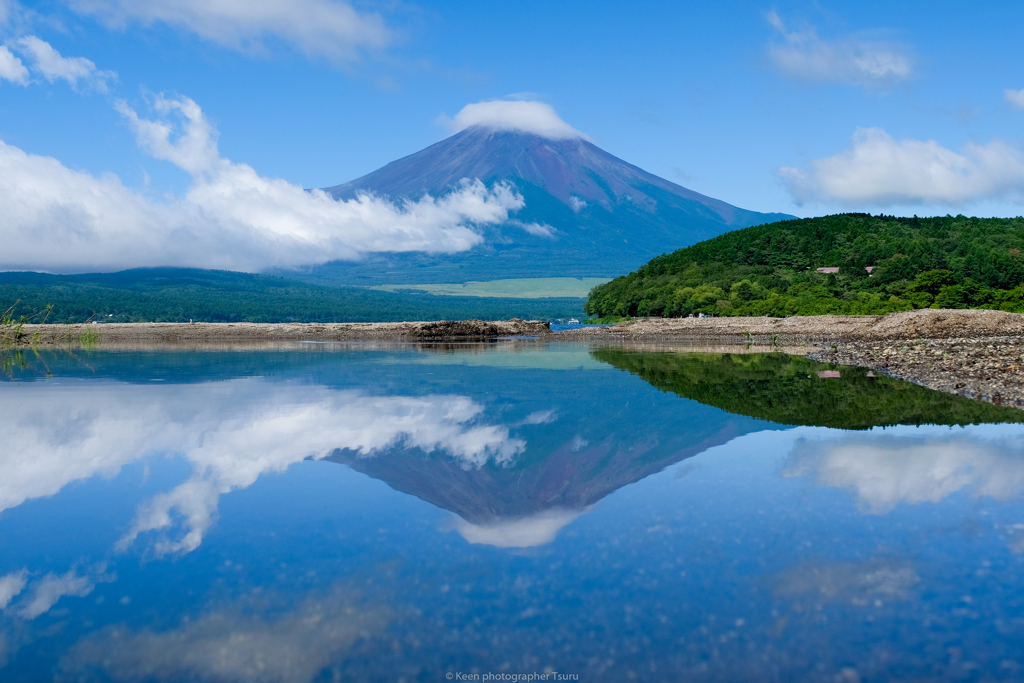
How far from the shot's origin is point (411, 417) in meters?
17.2

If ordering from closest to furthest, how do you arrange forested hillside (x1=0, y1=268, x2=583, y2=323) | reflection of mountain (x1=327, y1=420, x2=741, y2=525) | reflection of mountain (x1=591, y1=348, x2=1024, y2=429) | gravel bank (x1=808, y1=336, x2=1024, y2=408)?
reflection of mountain (x1=327, y1=420, x2=741, y2=525) → reflection of mountain (x1=591, y1=348, x2=1024, y2=429) → gravel bank (x1=808, y1=336, x2=1024, y2=408) → forested hillside (x1=0, y1=268, x2=583, y2=323)

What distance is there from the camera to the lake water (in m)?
5.58

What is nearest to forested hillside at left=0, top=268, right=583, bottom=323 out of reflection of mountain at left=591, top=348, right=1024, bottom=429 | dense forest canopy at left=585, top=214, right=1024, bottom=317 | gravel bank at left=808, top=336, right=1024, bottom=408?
dense forest canopy at left=585, top=214, right=1024, bottom=317

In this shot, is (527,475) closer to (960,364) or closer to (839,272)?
(960,364)

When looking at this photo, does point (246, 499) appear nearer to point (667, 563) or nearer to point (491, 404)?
point (667, 563)

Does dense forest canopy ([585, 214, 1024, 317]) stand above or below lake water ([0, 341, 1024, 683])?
above

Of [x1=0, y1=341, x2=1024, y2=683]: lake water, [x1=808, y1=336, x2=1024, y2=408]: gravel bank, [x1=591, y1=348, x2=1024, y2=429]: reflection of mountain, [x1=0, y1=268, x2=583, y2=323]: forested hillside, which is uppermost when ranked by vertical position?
[x1=0, y1=268, x2=583, y2=323]: forested hillside

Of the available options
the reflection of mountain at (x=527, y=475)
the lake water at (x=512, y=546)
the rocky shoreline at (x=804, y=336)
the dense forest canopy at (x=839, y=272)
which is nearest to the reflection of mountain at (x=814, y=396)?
the lake water at (x=512, y=546)

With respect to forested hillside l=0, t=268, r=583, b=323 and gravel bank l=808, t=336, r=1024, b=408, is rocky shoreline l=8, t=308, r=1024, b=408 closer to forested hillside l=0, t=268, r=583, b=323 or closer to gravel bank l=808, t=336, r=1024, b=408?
gravel bank l=808, t=336, r=1024, b=408

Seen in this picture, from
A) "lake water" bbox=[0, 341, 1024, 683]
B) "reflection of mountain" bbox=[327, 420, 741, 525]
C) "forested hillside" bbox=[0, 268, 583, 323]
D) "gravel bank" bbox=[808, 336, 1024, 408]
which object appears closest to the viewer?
"lake water" bbox=[0, 341, 1024, 683]

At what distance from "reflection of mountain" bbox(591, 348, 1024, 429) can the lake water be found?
0.27m

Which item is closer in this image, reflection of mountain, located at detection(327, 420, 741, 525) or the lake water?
the lake water

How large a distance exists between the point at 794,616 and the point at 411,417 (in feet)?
38.9

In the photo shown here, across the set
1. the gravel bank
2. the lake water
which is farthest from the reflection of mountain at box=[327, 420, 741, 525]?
the gravel bank
